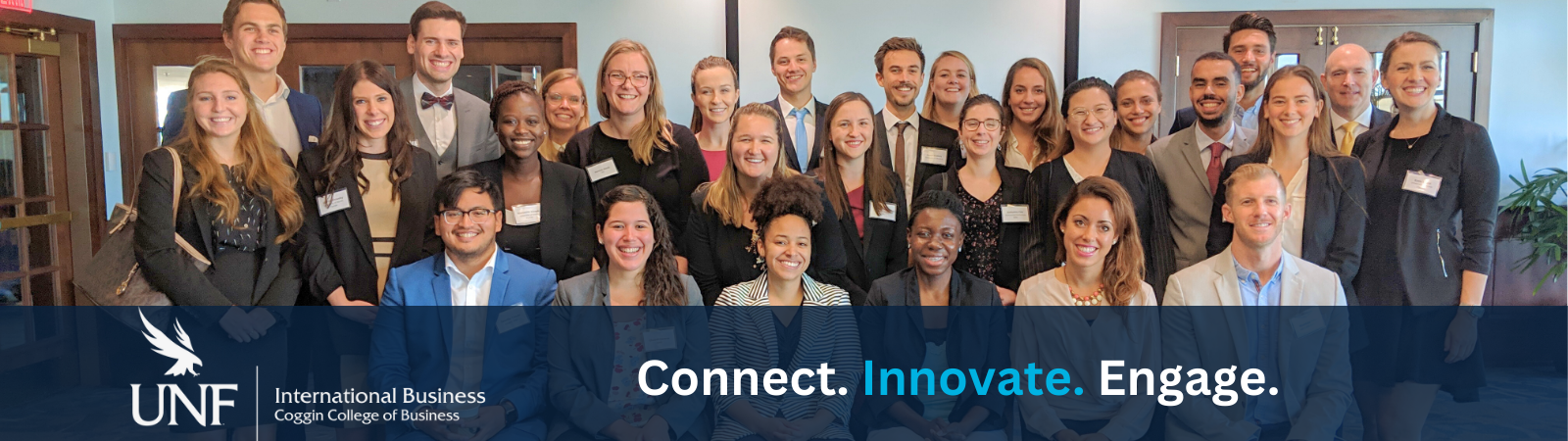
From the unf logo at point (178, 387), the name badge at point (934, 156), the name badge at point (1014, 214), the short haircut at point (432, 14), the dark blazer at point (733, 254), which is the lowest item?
the unf logo at point (178, 387)

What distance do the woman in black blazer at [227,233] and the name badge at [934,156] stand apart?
6.64 ft

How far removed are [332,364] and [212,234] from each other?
56cm

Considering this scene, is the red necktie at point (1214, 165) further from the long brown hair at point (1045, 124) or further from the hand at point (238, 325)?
the hand at point (238, 325)

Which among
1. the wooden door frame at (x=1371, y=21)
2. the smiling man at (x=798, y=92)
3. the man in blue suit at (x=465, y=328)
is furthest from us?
the wooden door frame at (x=1371, y=21)

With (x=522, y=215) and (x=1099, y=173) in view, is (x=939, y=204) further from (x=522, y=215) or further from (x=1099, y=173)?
(x=522, y=215)

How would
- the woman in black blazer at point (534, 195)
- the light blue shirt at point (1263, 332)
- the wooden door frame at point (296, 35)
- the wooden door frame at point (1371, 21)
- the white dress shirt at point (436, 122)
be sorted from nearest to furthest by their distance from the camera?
the light blue shirt at point (1263, 332) → the woman in black blazer at point (534, 195) → the white dress shirt at point (436, 122) → the wooden door frame at point (1371, 21) → the wooden door frame at point (296, 35)

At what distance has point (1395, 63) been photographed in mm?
2963

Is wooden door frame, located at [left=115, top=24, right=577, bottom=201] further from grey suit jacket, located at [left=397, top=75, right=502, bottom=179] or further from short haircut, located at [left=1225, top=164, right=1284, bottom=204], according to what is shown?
short haircut, located at [left=1225, top=164, right=1284, bottom=204]

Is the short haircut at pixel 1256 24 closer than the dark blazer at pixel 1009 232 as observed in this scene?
No

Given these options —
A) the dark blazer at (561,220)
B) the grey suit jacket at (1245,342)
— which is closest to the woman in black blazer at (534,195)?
the dark blazer at (561,220)

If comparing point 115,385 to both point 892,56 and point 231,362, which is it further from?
point 892,56

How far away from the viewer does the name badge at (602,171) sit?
121 inches

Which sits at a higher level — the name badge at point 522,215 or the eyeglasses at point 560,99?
the eyeglasses at point 560,99

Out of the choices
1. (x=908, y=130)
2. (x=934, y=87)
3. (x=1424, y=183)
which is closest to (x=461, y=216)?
(x=908, y=130)
